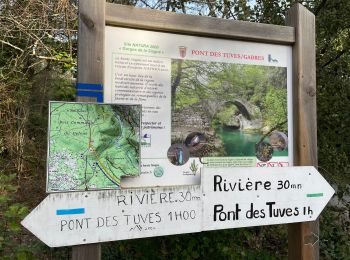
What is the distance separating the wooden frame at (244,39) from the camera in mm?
2697

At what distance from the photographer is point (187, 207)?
111 inches

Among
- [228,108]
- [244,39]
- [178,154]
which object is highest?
[244,39]

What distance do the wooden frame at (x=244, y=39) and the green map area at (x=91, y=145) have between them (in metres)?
0.17

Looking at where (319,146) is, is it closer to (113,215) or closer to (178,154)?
(178,154)

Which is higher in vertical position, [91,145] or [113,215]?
[91,145]

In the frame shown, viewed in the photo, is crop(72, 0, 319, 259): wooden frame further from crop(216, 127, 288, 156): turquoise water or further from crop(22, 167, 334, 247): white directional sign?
crop(216, 127, 288, 156): turquoise water

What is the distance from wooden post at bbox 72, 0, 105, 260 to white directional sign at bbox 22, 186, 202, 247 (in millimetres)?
174

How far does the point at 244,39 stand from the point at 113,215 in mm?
1597

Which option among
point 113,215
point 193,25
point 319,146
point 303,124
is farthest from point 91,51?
point 319,146

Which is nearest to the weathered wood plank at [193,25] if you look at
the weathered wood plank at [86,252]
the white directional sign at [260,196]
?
the white directional sign at [260,196]

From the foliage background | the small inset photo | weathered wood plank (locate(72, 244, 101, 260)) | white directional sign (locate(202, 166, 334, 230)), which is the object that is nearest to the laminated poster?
the small inset photo

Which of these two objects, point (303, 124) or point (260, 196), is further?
point (303, 124)

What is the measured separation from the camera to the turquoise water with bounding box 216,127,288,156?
3.11 m

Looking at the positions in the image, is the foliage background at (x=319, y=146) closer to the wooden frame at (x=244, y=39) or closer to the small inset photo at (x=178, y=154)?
the wooden frame at (x=244, y=39)
